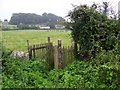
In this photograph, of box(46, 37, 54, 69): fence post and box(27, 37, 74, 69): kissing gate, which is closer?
box(27, 37, 74, 69): kissing gate

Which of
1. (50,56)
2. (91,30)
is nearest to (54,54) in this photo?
(50,56)

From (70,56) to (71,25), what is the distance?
1257mm

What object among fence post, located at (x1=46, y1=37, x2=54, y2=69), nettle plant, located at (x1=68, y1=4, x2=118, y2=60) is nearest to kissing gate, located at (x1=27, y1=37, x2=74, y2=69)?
fence post, located at (x1=46, y1=37, x2=54, y2=69)

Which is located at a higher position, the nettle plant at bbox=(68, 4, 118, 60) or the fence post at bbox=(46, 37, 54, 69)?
the nettle plant at bbox=(68, 4, 118, 60)

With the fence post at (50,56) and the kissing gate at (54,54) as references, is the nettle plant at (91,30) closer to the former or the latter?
the kissing gate at (54,54)

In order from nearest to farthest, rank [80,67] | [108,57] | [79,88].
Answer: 1. [79,88]
2. [108,57]
3. [80,67]

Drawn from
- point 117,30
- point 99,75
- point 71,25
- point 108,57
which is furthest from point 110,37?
point 99,75

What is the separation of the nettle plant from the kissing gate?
20.4 inches

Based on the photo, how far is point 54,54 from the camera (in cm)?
1107

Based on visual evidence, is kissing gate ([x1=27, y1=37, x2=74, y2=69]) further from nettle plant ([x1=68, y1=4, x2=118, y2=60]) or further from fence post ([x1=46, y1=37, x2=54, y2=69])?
nettle plant ([x1=68, y1=4, x2=118, y2=60])

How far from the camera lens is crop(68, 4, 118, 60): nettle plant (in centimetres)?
1123

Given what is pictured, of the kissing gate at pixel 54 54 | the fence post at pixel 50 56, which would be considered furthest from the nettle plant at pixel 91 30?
the fence post at pixel 50 56

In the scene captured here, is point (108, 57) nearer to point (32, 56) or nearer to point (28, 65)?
point (28, 65)

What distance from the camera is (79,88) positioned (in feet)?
24.1
